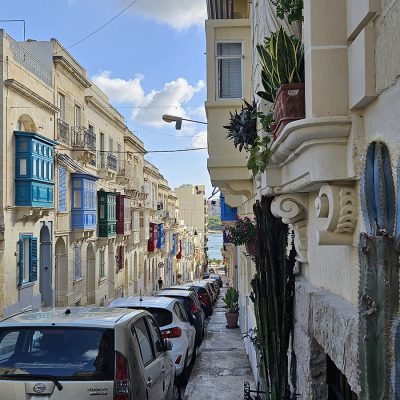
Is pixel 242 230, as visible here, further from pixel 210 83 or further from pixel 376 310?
pixel 376 310

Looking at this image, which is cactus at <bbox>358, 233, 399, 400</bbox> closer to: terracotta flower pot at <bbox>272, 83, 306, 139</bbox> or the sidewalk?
terracotta flower pot at <bbox>272, 83, 306, 139</bbox>

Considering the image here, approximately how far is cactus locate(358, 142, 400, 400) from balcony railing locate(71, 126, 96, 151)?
24.8m

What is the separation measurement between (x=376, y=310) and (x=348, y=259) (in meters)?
1.43

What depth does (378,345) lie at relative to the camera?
1967mm

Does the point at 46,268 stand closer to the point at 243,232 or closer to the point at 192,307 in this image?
the point at 192,307

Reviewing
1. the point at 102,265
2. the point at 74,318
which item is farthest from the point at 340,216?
the point at 102,265

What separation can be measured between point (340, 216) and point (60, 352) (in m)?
3.02

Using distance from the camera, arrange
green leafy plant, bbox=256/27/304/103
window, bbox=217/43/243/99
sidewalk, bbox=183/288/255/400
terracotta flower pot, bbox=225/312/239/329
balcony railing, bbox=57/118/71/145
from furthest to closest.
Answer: balcony railing, bbox=57/118/71/145
terracotta flower pot, bbox=225/312/239/329
window, bbox=217/43/243/99
sidewalk, bbox=183/288/255/400
green leafy plant, bbox=256/27/304/103

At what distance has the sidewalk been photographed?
864cm

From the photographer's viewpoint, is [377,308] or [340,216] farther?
[340,216]

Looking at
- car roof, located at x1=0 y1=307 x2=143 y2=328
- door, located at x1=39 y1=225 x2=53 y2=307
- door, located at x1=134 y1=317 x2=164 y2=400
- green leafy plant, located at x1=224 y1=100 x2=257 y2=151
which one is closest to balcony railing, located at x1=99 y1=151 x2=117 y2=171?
door, located at x1=39 y1=225 x2=53 y2=307

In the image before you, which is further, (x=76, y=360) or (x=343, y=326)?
(x=76, y=360)

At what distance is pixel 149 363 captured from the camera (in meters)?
5.92

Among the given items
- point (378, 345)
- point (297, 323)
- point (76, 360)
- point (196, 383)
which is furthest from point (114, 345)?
point (196, 383)
